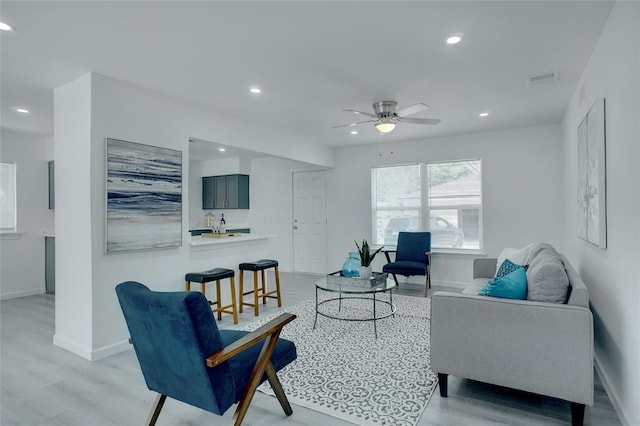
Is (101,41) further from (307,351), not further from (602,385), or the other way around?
(602,385)

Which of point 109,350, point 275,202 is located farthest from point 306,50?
point 275,202

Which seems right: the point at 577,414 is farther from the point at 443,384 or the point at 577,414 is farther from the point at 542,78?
the point at 542,78

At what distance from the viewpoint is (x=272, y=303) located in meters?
4.91

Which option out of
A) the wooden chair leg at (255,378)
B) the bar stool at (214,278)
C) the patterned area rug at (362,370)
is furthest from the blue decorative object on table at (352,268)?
the wooden chair leg at (255,378)

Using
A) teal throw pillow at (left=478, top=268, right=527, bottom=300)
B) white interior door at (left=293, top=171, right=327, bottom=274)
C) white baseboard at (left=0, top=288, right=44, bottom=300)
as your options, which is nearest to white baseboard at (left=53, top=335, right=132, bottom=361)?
white baseboard at (left=0, top=288, right=44, bottom=300)

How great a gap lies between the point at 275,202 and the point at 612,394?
6.11 meters

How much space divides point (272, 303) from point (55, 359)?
2.48m

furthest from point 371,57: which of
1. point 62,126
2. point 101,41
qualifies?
point 62,126

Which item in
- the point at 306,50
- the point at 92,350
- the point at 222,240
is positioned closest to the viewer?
the point at 306,50

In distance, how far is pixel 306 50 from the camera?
2682mm

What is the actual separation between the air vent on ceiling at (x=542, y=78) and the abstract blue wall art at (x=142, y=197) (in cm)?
356

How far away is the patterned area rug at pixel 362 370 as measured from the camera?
7.34ft

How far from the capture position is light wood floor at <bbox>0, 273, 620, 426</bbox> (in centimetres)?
212

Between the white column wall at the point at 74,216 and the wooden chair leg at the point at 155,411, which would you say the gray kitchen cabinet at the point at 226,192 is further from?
the wooden chair leg at the point at 155,411
